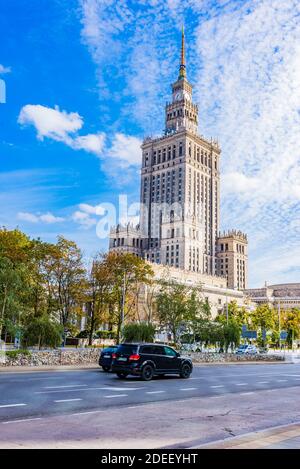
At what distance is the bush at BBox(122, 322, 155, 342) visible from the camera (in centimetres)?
4022

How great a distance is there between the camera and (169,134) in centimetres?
17725

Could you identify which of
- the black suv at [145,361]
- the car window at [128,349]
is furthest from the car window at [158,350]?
the car window at [128,349]

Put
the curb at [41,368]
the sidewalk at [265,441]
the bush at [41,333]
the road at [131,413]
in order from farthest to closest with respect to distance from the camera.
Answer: the bush at [41,333]
the curb at [41,368]
the road at [131,413]
the sidewalk at [265,441]

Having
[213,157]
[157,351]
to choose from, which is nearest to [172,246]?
[213,157]

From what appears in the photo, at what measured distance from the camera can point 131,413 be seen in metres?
11.8

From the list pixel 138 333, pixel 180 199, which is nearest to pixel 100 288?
pixel 138 333

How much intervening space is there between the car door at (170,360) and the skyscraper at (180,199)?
5270 inches

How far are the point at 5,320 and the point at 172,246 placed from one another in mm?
128028

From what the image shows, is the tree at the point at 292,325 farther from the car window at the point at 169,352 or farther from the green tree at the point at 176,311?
the car window at the point at 169,352

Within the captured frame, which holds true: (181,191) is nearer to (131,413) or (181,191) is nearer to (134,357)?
(134,357)

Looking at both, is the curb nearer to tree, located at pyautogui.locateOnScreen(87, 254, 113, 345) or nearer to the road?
the road

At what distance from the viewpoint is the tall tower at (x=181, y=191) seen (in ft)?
527

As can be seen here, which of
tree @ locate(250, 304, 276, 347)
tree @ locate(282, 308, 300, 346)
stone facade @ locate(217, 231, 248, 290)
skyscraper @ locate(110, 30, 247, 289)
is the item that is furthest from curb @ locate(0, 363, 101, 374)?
stone facade @ locate(217, 231, 248, 290)
